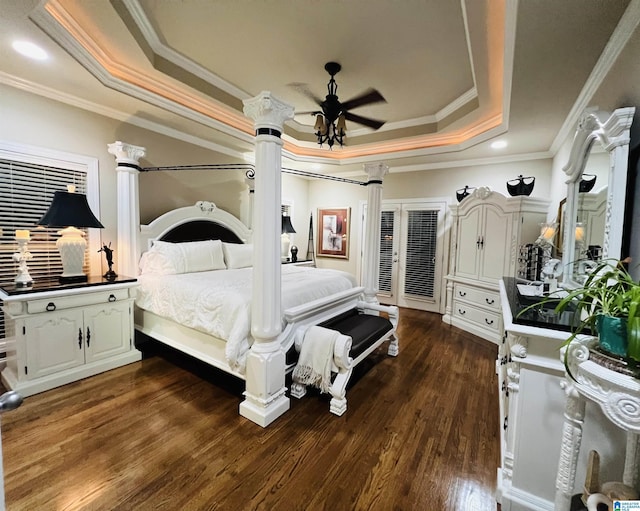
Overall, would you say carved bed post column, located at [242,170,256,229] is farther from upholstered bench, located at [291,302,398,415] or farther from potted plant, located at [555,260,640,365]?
potted plant, located at [555,260,640,365]

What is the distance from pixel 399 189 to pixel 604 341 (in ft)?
15.9

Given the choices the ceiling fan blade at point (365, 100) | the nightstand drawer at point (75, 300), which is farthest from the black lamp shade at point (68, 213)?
the ceiling fan blade at point (365, 100)

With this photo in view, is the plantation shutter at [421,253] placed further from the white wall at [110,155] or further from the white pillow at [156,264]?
the white pillow at [156,264]

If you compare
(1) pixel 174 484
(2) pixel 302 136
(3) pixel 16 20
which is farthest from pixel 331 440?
(2) pixel 302 136

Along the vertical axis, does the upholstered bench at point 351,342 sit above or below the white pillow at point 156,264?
below

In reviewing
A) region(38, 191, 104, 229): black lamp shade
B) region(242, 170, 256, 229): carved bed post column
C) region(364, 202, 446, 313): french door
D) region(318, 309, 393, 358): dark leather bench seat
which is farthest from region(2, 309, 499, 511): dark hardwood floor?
region(242, 170, 256, 229): carved bed post column

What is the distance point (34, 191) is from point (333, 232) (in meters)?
4.69

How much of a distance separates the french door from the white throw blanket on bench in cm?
347

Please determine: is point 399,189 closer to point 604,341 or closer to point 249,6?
point 249,6

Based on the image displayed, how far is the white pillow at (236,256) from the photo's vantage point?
392cm

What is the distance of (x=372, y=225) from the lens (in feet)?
11.5

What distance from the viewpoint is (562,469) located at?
1204mm

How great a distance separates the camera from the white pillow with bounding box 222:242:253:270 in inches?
154

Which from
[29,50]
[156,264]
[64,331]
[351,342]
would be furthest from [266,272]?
[29,50]
